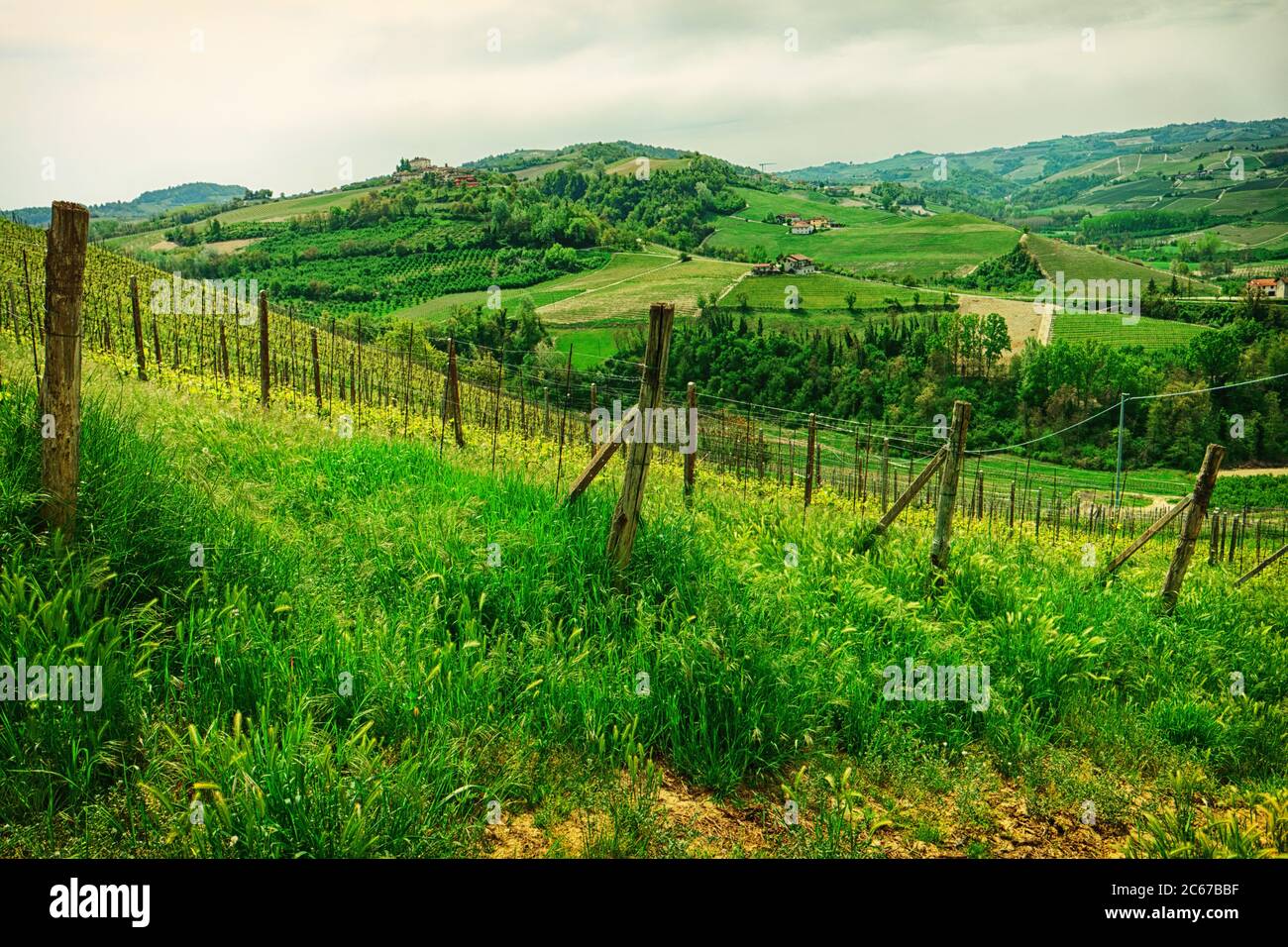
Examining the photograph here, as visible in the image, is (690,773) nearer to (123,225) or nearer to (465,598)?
(465,598)

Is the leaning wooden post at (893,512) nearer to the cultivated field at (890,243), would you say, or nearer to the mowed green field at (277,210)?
the cultivated field at (890,243)

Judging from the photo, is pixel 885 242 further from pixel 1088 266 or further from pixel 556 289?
pixel 556 289

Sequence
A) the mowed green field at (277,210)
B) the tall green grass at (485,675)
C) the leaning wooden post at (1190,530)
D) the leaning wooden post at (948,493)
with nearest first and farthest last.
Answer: the tall green grass at (485,675), the leaning wooden post at (948,493), the leaning wooden post at (1190,530), the mowed green field at (277,210)

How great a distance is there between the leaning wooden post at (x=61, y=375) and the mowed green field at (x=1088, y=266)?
4899 inches

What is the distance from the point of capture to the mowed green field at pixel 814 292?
100m

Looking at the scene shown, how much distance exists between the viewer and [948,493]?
6.04m

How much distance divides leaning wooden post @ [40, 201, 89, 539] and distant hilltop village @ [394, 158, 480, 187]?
147 metres

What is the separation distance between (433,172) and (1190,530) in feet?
562

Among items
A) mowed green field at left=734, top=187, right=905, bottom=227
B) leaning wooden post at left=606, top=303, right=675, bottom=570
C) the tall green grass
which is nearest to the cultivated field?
mowed green field at left=734, top=187, right=905, bottom=227

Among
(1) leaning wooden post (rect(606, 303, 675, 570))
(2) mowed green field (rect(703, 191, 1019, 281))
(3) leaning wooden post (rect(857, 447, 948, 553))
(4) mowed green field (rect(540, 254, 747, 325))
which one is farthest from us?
(2) mowed green field (rect(703, 191, 1019, 281))

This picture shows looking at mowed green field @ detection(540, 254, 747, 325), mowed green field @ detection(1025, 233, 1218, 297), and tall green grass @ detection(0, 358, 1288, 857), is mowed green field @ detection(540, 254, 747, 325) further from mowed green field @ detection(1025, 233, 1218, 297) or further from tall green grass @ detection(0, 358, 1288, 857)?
tall green grass @ detection(0, 358, 1288, 857)

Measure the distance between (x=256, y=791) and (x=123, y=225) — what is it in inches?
6412

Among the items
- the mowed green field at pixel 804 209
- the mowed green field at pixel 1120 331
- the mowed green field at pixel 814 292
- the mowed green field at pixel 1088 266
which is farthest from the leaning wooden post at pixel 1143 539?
the mowed green field at pixel 804 209

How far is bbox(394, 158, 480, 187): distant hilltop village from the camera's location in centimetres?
14238
